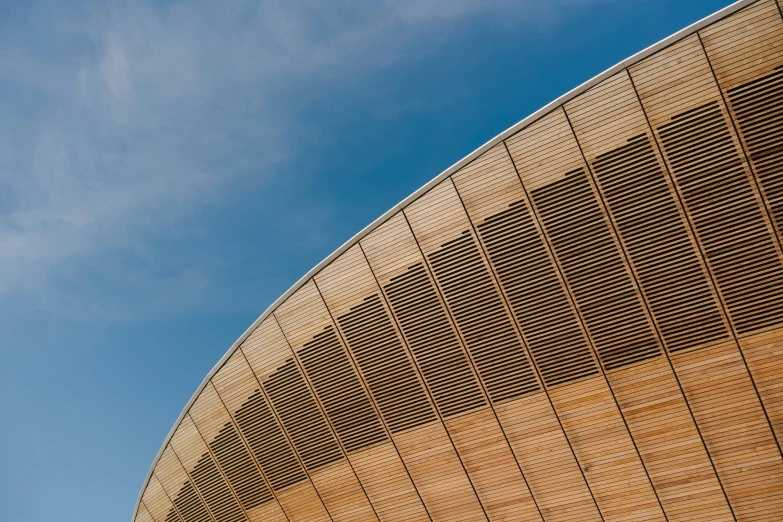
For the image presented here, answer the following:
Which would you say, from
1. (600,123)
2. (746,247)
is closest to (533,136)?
(600,123)

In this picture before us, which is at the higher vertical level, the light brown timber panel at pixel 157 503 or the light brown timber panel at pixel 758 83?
the light brown timber panel at pixel 758 83

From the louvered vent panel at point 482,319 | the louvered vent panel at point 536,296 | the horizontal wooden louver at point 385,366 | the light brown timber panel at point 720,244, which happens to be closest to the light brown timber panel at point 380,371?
the horizontal wooden louver at point 385,366

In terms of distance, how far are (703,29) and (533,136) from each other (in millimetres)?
5318

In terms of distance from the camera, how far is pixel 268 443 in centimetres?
2497

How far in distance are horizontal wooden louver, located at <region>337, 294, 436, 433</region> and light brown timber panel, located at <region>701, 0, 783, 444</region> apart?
11.5 metres

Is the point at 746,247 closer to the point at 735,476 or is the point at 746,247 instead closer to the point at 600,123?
the point at 600,123

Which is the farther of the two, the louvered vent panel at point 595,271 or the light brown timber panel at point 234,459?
the light brown timber panel at point 234,459

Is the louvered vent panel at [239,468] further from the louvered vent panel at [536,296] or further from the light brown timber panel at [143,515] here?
the louvered vent panel at [536,296]

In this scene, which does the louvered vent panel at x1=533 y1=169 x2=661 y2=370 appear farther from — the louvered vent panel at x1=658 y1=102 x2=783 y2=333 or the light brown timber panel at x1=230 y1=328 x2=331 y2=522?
the light brown timber panel at x1=230 y1=328 x2=331 y2=522

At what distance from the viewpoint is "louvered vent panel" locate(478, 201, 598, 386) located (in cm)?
1944

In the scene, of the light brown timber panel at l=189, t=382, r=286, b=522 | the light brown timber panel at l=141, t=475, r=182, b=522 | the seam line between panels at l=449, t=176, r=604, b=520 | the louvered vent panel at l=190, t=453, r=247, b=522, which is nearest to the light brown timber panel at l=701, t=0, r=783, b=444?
the seam line between panels at l=449, t=176, r=604, b=520

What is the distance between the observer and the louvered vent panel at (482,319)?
2025 centimetres

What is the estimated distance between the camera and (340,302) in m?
22.7

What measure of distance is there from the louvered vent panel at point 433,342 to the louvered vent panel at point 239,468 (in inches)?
362
